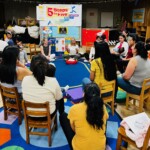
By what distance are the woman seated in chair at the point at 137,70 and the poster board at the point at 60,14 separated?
5354 millimetres

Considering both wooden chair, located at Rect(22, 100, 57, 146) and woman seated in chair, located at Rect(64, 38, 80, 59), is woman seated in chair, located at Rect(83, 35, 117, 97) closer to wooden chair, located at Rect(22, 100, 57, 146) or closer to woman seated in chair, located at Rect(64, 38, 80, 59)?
wooden chair, located at Rect(22, 100, 57, 146)

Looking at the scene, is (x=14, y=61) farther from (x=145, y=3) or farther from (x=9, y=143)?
(x=145, y=3)

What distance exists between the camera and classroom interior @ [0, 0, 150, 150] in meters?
2.31

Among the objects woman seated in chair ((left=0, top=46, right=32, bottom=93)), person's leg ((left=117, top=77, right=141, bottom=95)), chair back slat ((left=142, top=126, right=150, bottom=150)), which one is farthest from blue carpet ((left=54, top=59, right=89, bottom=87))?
chair back slat ((left=142, top=126, right=150, bottom=150))

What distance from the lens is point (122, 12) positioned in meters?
11.1

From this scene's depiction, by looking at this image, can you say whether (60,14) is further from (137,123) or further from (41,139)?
(137,123)

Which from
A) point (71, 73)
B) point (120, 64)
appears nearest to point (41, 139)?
point (71, 73)

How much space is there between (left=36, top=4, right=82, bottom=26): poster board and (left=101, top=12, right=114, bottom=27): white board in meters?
4.17

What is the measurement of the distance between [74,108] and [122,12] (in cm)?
1066

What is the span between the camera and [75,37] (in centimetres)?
812

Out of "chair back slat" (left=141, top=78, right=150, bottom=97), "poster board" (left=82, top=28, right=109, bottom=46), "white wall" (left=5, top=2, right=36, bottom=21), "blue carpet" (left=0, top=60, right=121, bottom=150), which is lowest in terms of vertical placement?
"blue carpet" (left=0, top=60, right=121, bottom=150)

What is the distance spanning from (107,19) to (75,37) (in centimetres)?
424


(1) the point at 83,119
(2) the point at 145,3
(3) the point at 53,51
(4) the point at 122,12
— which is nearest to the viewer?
(1) the point at 83,119

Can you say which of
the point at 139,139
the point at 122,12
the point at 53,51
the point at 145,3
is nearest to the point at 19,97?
the point at 139,139
